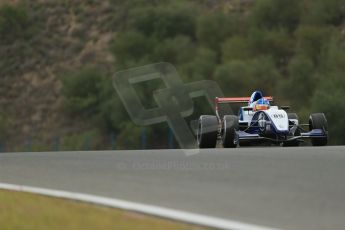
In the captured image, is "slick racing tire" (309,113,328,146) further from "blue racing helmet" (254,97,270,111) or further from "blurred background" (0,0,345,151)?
"blurred background" (0,0,345,151)

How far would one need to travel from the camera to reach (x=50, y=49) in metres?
68.2

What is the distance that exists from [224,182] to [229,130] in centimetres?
890

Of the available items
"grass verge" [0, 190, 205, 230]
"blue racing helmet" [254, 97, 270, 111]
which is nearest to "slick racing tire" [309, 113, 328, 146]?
"blue racing helmet" [254, 97, 270, 111]

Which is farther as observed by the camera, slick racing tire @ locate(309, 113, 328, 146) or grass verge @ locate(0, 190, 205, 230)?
slick racing tire @ locate(309, 113, 328, 146)

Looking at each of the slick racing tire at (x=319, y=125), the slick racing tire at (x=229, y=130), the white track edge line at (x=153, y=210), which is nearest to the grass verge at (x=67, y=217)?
the white track edge line at (x=153, y=210)

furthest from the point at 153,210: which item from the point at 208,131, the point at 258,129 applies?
the point at 258,129

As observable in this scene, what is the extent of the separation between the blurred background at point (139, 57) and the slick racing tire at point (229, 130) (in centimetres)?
2855

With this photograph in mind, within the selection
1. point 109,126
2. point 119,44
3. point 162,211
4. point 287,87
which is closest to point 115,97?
point 109,126

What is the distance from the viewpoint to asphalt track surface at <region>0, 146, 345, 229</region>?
271 inches

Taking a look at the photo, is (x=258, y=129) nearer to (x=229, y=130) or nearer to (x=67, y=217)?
(x=229, y=130)

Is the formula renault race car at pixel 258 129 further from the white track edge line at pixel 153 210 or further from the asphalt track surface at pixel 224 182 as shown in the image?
the white track edge line at pixel 153 210
